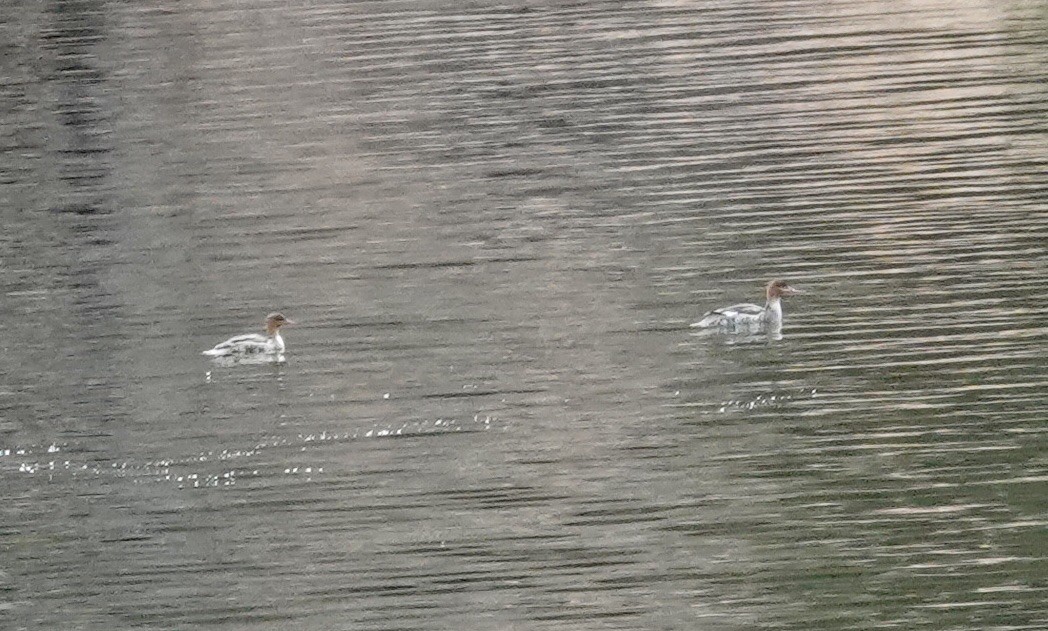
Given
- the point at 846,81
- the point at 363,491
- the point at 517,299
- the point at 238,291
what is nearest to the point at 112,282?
the point at 238,291

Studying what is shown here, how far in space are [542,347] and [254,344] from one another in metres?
2.46

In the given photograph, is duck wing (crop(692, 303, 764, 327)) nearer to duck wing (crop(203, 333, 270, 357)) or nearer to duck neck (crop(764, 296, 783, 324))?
duck neck (crop(764, 296, 783, 324))

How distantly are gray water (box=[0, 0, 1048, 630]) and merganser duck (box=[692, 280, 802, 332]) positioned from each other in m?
0.16

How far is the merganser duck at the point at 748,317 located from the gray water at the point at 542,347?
0.16m

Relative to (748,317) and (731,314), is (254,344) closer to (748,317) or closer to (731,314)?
(731,314)

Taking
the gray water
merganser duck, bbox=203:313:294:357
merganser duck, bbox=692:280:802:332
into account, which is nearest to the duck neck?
merganser duck, bbox=692:280:802:332

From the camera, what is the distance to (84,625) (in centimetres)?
1423

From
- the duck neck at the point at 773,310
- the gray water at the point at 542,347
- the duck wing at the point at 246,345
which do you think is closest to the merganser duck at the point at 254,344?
the duck wing at the point at 246,345

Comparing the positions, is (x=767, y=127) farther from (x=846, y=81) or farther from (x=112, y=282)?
(x=112, y=282)

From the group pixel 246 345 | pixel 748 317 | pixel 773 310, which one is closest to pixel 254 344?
pixel 246 345

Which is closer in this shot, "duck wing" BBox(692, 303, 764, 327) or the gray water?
the gray water

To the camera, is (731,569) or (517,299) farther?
(517,299)

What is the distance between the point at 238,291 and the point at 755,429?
755 cm

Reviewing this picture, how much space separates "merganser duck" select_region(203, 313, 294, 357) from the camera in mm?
20203
